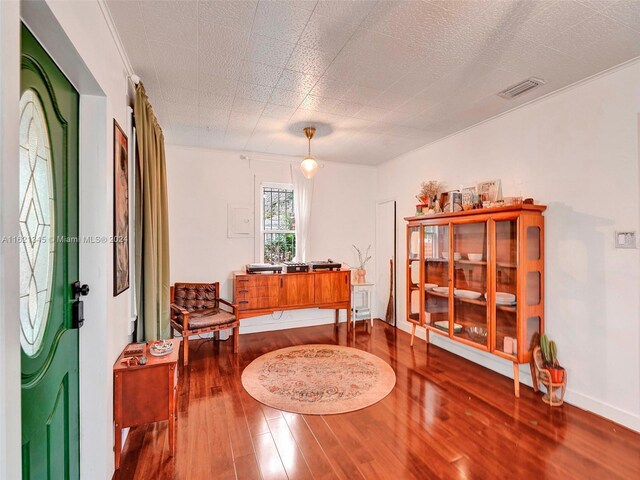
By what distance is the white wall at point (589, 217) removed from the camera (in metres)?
2.32

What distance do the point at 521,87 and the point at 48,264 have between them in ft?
11.2

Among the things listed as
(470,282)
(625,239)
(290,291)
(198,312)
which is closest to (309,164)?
(290,291)

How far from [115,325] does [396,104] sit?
2.84 metres

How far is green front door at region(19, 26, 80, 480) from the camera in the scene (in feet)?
3.61

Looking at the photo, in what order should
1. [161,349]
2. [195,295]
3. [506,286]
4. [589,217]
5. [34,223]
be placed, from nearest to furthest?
[34,223] < [161,349] < [589,217] < [506,286] < [195,295]

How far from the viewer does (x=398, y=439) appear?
217 cm

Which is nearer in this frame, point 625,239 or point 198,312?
point 625,239

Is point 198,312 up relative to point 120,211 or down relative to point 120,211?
down

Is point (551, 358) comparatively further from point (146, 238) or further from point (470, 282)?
point (146, 238)

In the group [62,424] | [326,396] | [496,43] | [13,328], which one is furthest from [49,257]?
[496,43]

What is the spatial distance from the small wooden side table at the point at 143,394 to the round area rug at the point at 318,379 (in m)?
0.93

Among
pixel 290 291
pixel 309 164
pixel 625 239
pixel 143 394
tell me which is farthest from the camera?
pixel 290 291

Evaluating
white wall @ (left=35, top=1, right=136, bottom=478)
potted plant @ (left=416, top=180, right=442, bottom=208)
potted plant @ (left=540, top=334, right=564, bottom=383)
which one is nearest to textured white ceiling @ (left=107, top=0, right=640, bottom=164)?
white wall @ (left=35, top=1, right=136, bottom=478)

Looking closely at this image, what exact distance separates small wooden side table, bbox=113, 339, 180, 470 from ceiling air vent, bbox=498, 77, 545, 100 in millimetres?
3304
